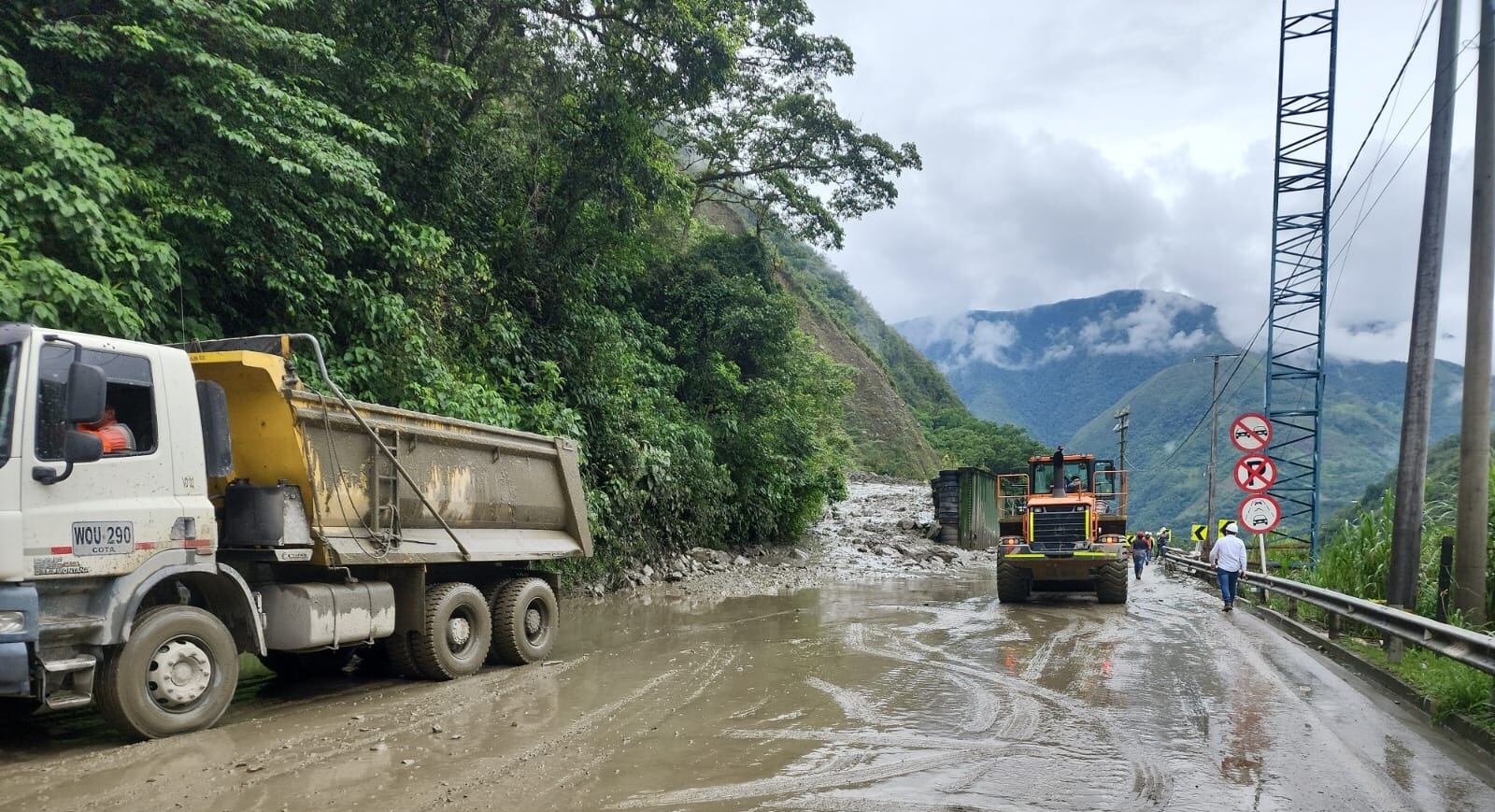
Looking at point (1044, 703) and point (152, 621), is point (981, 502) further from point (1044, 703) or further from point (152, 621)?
point (152, 621)

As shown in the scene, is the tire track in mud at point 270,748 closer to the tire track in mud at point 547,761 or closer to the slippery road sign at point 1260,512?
the tire track in mud at point 547,761

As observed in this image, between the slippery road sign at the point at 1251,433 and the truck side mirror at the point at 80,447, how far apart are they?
606 inches

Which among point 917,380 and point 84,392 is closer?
point 84,392

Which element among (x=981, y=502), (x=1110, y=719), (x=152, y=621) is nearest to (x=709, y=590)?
(x=1110, y=719)

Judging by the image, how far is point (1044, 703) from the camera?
795cm

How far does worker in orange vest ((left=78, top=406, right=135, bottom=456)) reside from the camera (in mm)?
→ 6152

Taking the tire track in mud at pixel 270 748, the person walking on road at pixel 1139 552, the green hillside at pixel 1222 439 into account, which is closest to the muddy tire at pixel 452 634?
the tire track in mud at pixel 270 748

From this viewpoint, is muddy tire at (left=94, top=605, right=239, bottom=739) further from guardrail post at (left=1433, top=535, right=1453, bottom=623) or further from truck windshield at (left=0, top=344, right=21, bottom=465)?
guardrail post at (left=1433, top=535, right=1453, bottom=623)

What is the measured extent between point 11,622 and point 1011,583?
48.0 ft

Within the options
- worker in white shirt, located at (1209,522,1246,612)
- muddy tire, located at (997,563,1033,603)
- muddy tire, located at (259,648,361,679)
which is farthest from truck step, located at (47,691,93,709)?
worker in white shirt, located at (1209,522,1246,612)

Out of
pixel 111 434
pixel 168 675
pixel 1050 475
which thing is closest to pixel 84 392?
pixel 111 434

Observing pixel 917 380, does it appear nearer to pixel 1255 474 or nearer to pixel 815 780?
pixel 1255 474

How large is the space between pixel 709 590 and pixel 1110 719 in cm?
1154

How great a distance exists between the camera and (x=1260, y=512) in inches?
631
